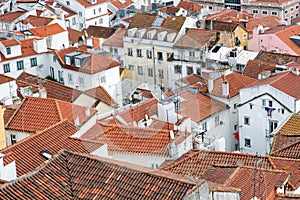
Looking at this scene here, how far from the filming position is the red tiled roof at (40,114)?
26328 millimetres

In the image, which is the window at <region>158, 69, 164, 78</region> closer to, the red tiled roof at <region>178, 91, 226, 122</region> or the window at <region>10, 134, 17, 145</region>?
the red tiled roof at <region>178, 91, 226, 122</region>

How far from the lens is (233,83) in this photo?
35688mm

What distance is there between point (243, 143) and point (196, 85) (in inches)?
190

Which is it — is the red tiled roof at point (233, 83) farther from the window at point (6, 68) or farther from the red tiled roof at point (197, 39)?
the window at point (6, 68)

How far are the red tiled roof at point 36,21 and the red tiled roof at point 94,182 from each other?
40543 millimetres

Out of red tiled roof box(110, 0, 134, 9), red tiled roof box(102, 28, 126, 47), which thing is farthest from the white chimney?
red tiled roof box(110, 0, 134, 9)

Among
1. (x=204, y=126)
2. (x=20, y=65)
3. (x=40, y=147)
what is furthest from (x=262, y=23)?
(x=40, y=147)

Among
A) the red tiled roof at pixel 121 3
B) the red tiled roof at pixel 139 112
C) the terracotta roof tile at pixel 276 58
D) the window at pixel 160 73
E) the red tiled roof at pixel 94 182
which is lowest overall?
the window at pixel 160 73

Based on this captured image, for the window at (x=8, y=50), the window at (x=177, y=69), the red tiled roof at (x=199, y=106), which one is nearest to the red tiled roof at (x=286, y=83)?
the red tiled roof at (x=199, y=106)

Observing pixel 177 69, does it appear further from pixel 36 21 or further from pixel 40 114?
pixel 40 114

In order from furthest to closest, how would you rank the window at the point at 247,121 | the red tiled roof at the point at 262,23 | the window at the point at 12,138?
1. the red tiled roof at the point at 262,23
2. the window at the point at 247,121
3. the window at the point at 12,138

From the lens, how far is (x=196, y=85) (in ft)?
121

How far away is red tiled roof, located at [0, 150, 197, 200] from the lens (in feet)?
38.2

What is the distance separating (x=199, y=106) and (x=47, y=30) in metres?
19.7
